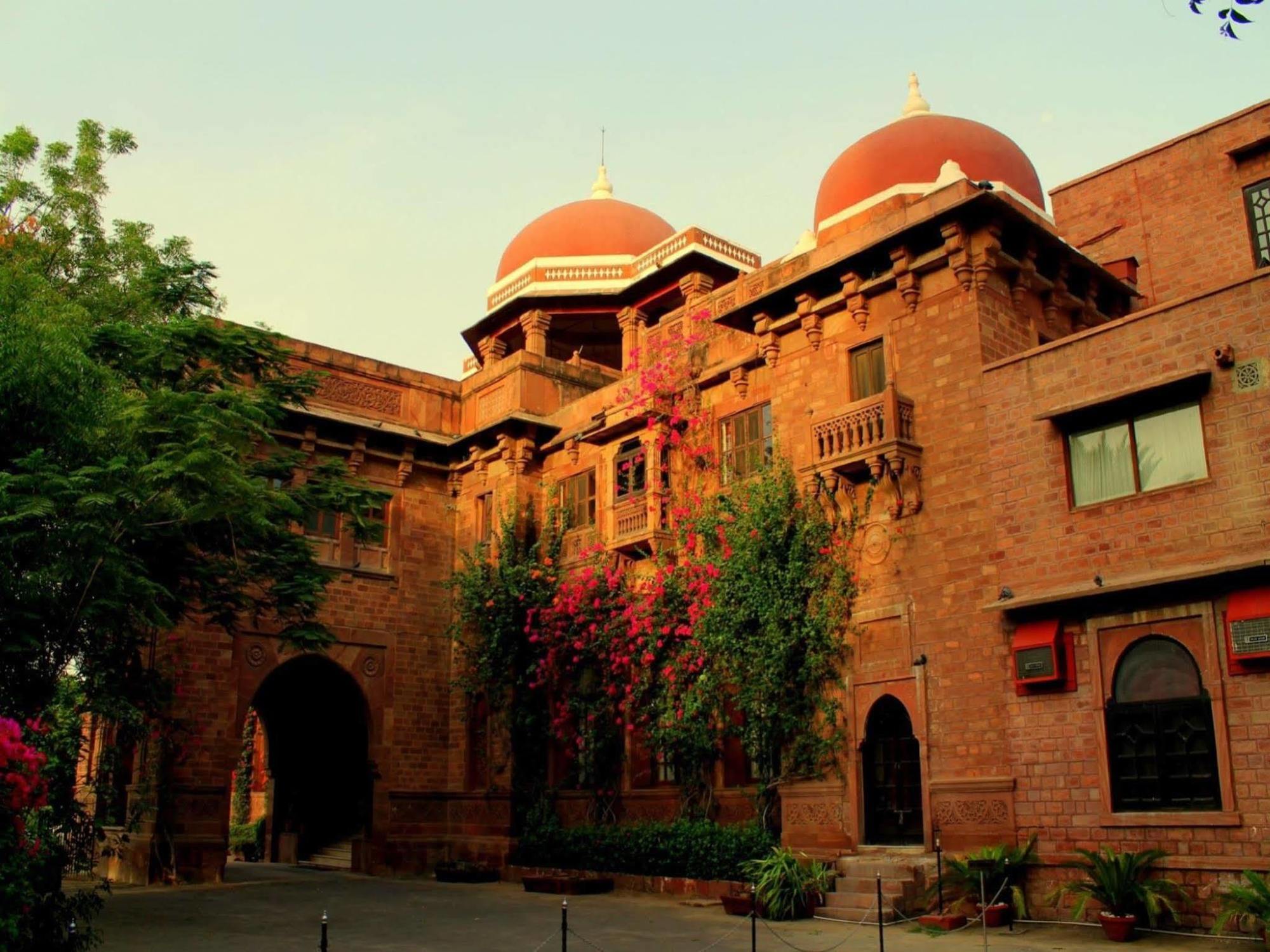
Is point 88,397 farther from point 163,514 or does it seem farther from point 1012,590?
point 1012,590

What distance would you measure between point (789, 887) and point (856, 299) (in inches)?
311

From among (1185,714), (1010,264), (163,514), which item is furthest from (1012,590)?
(163,514)

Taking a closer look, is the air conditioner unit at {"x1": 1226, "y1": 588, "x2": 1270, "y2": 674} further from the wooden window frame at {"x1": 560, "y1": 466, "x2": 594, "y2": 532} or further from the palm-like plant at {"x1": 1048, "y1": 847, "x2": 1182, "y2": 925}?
the wooden window frame at {"x1": 560, "y1": 466, "x2": 594, "y2": 532}

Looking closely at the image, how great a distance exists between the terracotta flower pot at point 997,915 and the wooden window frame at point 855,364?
6597 millimetres

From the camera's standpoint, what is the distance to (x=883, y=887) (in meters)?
13.5

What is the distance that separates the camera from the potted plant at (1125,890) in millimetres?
11477

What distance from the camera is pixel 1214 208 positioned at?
18.7 meters

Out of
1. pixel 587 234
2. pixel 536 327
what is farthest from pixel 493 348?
pixel 587 234

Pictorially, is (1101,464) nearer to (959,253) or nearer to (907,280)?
(959,253)

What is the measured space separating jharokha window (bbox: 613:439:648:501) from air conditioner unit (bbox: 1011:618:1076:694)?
767 cm

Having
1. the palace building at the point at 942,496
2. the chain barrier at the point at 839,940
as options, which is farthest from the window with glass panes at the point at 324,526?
the chain barrier at the point at 839,940

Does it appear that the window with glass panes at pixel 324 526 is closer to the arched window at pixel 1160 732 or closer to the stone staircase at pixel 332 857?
the stone staircase at pixel 332 857

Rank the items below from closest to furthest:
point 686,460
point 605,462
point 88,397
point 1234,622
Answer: point 1234,622 → point 88,397 → point 686,460 → point 605,462

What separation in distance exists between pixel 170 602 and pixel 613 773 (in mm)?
7884
